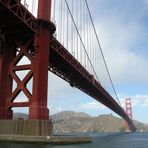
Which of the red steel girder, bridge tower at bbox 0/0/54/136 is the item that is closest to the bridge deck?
the red steel girder

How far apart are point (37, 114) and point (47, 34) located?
683 cm

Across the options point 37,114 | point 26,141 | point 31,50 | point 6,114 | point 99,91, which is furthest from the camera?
point 99,91

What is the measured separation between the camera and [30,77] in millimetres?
28891

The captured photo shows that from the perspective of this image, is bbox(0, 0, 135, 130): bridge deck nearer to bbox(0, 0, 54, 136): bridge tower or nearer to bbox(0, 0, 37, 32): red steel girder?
bbox(0, 0, 37, 32): red steel girder

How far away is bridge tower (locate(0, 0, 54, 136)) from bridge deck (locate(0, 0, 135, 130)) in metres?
0.36

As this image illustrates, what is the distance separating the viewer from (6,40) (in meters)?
30.4

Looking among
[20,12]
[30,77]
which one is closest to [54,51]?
[30,77]

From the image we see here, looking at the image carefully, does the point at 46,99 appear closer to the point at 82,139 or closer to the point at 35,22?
the point at 82,139

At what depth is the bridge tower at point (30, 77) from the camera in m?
26.7

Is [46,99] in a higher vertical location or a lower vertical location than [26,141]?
higher

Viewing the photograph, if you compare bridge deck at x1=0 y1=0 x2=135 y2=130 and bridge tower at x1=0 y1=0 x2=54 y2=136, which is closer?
bridge deck at x1=0 y1=0 x2=135 y2=130

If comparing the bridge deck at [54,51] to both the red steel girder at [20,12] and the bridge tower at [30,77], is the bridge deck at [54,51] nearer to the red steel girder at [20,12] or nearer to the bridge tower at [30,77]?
the red steel girder at [20,12]

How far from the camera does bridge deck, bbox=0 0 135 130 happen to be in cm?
2633

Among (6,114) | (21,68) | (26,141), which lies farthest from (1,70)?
(26,141)
